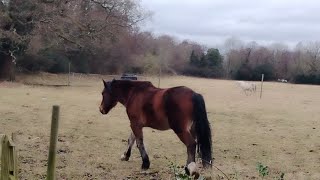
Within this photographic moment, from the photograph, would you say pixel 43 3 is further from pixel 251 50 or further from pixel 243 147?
pixel 251 50

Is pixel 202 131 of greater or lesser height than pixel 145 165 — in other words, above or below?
above

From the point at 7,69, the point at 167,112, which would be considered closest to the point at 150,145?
the point at 167,112

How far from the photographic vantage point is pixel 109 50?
40531 mm

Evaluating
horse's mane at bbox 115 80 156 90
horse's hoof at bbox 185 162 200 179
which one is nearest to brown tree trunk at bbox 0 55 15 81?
horse's mane at bbox 115 80 156 90

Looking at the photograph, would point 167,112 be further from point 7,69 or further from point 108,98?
point 7,69

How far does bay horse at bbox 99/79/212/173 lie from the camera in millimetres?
6336

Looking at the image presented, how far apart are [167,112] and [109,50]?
34.5m

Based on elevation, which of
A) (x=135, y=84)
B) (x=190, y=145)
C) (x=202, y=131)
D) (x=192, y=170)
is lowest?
(x=192, y=170)

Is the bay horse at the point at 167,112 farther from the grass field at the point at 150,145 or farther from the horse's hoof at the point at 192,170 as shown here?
the grass field at the point at 150,145

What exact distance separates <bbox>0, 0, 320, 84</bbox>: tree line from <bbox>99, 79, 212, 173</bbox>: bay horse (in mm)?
20585

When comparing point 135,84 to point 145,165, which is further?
point 135,84

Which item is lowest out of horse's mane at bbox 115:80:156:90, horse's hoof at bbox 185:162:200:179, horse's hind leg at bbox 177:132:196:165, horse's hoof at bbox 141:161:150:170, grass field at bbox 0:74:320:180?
grass field at bbox 0:74:320:180

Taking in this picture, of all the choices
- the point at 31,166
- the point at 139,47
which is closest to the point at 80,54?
the point at 139,47

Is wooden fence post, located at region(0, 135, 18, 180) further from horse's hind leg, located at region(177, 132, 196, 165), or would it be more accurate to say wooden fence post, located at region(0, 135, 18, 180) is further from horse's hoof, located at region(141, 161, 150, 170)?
horse's hoof, located at region(141, 161, 150, 170)
